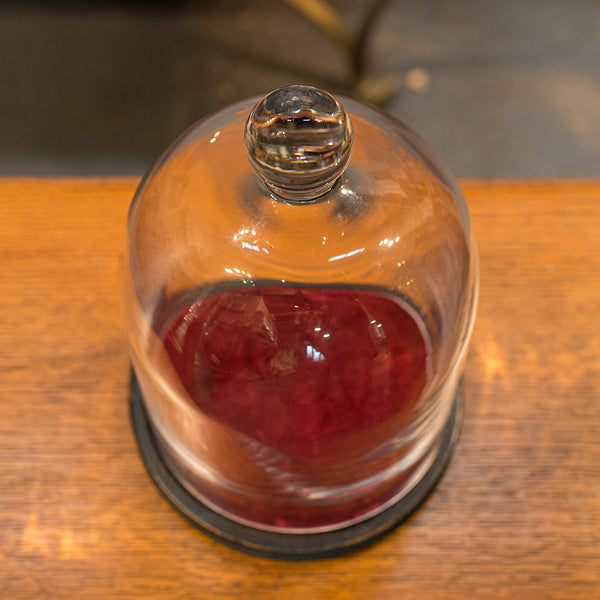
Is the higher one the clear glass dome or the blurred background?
the clear glass dome

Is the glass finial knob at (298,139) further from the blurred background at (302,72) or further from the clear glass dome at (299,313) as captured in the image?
the blurred background at (302,72)

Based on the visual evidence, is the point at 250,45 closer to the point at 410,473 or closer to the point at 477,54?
the point at 477,54

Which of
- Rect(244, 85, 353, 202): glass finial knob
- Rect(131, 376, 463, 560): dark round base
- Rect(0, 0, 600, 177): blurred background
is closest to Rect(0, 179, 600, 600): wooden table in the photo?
Rect(131, 376, 463, 560): dark round base

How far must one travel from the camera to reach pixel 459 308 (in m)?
0.48

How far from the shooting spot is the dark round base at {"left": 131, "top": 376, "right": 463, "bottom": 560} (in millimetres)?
495

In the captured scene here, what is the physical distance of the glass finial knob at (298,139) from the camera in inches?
15.0

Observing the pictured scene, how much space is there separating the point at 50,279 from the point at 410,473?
33 cm

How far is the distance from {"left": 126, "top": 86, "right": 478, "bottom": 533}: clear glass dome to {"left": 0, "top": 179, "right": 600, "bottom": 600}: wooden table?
1.6 inches

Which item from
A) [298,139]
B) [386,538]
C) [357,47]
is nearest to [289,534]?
[386,538]

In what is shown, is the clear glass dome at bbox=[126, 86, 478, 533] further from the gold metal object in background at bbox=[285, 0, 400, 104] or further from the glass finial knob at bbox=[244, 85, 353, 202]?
the gold metal object in background at bbox=[285, 0, 400, 104]

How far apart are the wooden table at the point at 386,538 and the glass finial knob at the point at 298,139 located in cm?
25

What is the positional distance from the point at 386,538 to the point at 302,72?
4.03 ft

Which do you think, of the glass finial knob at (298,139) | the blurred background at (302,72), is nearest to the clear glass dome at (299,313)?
the glass finial knob at (298,139)

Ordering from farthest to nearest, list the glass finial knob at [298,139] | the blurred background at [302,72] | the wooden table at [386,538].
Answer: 1. the blurred background at [302,72]
2. the wooden table at [386,538]
3. the glass finial knob at [298,139]
